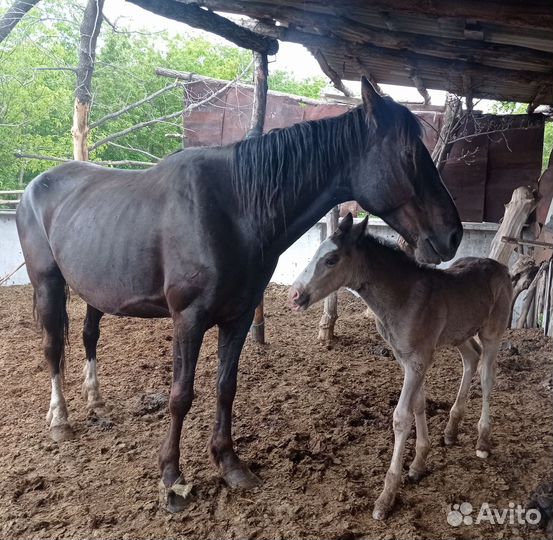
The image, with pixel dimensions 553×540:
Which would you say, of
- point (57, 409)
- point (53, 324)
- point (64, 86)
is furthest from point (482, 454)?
point (64, 86)

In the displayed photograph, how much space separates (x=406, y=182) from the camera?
2482mm

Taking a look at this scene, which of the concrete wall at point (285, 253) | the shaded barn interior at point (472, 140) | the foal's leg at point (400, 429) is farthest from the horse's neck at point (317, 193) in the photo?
the concrete wall at point (285, 253)

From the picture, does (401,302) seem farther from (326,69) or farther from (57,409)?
(326,69)

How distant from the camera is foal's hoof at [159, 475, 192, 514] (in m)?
2.55

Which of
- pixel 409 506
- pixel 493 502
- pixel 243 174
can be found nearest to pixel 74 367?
pixel 243 174

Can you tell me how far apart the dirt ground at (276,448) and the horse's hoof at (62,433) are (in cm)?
7

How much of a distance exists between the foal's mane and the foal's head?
1.13 ft

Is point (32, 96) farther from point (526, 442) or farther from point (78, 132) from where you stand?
point (526, 442)

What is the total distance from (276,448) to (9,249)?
8.43 meters

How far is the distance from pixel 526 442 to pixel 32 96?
1344 centimetres

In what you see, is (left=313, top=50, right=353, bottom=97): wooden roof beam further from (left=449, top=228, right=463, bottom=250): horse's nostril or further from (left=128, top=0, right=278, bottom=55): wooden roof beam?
(left=449, top=228, right=463, bottom=250): horse's nostril

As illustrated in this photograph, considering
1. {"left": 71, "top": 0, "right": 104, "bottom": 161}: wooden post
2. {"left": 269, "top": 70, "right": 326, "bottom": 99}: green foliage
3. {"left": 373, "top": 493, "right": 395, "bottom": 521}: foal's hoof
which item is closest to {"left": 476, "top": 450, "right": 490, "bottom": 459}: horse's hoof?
{"left": 373, "top": 493, "right": 395, "bottom": 521}: foal's hoof

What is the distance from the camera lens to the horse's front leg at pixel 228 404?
2.81 meters

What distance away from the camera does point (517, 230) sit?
5.67 m
